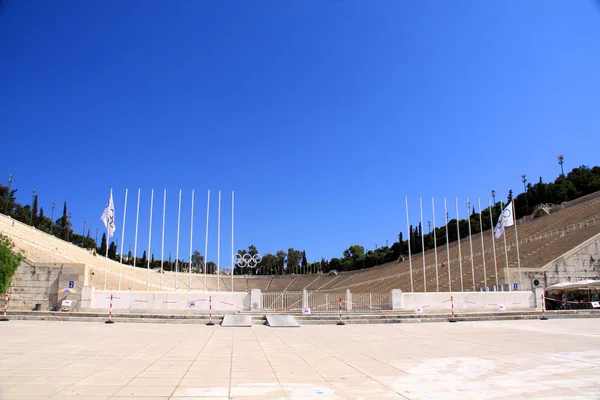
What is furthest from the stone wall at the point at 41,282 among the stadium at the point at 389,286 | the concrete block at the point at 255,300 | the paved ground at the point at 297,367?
the paved ground at the point at 297,367

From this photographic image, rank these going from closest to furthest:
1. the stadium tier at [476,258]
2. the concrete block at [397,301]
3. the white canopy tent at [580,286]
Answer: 1. the concrete block at [397,301]
2. the white canopy tent at [580,286]
3. the stadium tier at [476,258]

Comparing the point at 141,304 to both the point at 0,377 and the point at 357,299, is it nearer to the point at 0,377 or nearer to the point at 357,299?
the point at 357,299

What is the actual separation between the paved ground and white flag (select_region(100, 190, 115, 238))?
1747cm

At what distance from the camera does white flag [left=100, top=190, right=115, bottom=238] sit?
3055 centimetres

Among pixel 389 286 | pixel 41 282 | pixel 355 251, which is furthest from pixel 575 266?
pixel 355 251

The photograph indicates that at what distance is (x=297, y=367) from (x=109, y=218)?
25.7 metres

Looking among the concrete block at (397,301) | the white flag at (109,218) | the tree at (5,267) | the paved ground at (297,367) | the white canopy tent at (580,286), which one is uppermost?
the white flag at (109,218)

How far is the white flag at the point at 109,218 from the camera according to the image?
100ft

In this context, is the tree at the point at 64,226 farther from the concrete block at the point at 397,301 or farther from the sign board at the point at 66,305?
the concrete block at the point at 397,301

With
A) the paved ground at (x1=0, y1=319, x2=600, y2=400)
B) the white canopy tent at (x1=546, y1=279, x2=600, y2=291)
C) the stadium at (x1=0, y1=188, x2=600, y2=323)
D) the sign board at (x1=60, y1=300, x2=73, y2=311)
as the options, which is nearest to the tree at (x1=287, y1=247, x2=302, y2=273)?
the stadium at (x1=0, y1=188, x2=600, y2=323)

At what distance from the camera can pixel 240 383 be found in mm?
6996

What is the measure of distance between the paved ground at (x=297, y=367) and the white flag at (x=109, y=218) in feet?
57.3

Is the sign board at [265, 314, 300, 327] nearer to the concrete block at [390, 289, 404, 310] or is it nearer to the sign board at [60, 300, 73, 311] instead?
the concrete block at [390, 289, 404, 310]

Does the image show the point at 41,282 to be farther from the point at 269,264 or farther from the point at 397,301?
the point at 269,264
